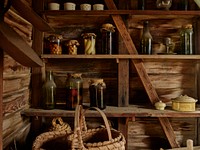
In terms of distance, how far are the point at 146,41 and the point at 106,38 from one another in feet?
0.94

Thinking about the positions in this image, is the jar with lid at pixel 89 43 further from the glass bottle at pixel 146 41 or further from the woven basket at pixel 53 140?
the woven basket at pixel 53 140

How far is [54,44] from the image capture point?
1.71 meters

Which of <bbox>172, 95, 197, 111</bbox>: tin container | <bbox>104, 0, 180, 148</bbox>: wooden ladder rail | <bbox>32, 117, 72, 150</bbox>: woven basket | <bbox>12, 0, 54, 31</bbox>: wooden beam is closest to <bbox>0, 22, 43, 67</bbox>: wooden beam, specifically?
<bbox>12, 0, 54, 31</bbox>: wooden beam

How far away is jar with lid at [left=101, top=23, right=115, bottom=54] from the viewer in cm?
169

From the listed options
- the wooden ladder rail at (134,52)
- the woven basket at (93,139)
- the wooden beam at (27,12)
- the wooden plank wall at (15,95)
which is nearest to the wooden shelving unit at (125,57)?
the wooden ladder rail at (134,52)

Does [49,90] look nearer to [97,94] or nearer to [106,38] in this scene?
[97,94]

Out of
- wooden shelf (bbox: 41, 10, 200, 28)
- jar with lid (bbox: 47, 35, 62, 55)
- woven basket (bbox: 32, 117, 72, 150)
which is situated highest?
wooden shelf (bbox: 41, 10, 200, 28)

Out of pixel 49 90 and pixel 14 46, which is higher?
pixel 14 46

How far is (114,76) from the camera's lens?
1.85 meters

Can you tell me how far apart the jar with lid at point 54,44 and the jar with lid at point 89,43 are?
181 millimetres

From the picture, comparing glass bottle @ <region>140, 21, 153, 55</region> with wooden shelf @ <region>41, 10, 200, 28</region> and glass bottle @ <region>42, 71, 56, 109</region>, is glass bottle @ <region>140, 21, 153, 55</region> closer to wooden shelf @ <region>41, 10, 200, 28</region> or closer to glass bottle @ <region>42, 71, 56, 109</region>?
wooden shelf @ <region>41, 10, 200, 28</region>

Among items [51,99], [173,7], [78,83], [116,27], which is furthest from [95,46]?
[173,7]

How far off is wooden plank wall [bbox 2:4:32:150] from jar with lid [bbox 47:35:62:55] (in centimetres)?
14

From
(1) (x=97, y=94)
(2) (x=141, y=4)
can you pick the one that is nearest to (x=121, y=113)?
(1) (x=97, y=94)
